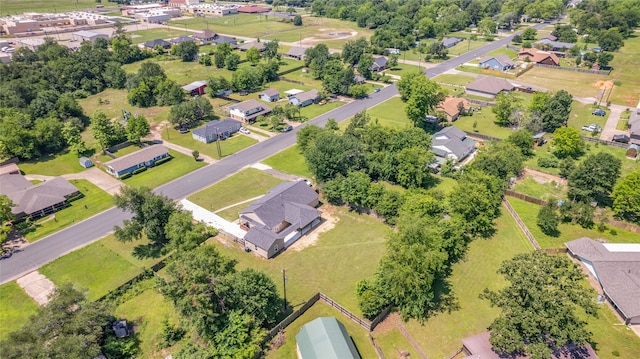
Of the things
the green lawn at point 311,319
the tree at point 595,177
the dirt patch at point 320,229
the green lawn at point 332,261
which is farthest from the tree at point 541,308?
the tree at point 595,177

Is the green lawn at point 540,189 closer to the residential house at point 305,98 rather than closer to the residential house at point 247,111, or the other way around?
the residential house at point 305,98

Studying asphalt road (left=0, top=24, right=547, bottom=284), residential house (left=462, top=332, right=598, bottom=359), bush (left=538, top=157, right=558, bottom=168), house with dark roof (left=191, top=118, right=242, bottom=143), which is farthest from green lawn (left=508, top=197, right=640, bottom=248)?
house with dark roof (left=191, top=118, right=242, bottom=143)

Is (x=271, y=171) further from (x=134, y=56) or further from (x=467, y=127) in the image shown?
(x=134, y=56)

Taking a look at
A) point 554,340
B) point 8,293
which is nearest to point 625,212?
point 554,340

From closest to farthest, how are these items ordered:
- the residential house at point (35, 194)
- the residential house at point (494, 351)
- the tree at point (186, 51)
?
1. the residential house at point (494, 351)
2. the residential house at point (35, 194)
3. the tree at point (186, 51)

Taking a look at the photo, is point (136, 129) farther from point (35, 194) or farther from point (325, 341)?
point (325, 341)

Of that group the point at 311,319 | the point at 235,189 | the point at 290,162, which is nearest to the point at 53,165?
the point at 235,189
